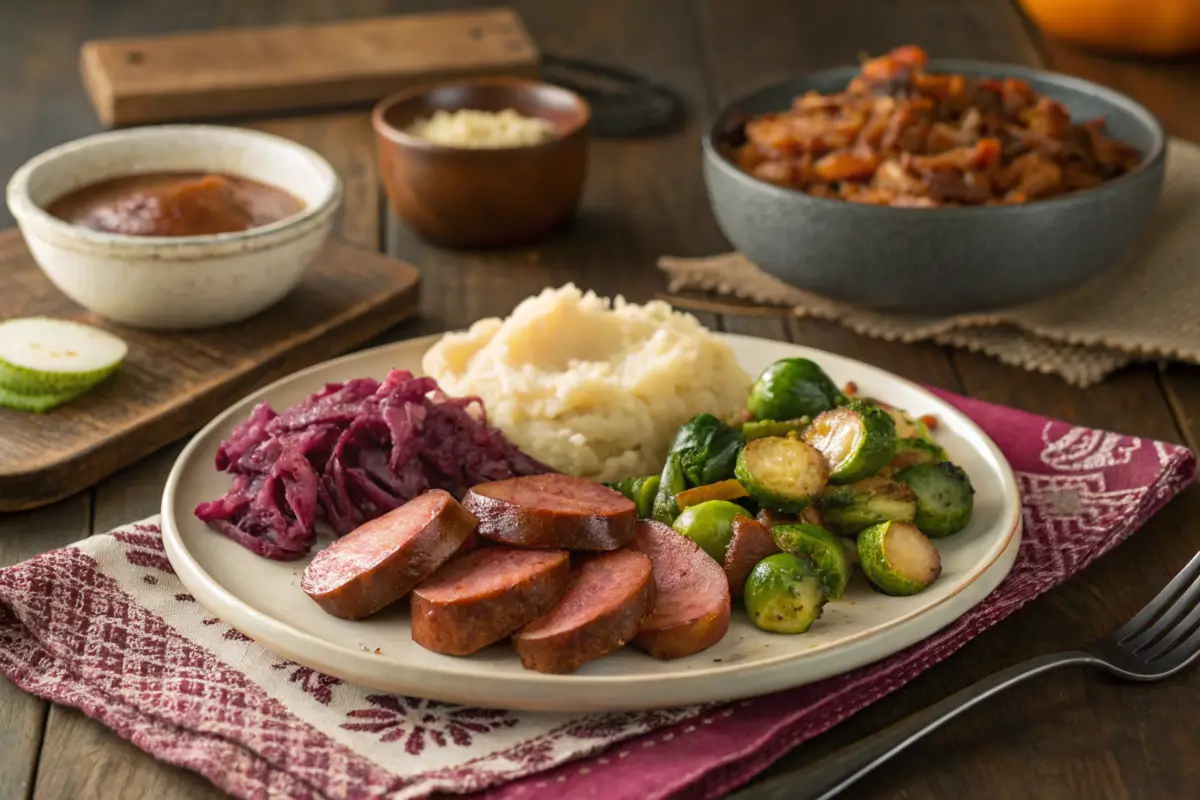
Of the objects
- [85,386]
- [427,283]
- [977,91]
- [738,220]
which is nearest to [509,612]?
[85,386]

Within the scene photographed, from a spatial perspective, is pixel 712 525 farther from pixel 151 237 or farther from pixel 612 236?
pixel 612 236

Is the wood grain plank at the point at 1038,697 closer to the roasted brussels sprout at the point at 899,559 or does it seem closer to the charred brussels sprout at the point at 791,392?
the roasted brussels sprout at the point at 899,559

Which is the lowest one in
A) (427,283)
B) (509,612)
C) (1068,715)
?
(427,283)

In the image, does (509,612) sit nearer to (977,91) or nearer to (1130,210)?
(1130,210)

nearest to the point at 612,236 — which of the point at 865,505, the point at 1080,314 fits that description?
the point at 1080,314

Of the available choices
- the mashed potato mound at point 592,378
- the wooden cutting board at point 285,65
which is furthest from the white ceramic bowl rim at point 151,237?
the wooden cutting board at point 285,65

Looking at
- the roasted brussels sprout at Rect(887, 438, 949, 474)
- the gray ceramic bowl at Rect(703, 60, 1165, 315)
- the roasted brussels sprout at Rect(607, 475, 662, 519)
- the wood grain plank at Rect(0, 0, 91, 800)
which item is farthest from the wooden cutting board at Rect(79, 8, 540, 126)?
the roasted brussels sprout at Rect(887, 438, 949, 474)

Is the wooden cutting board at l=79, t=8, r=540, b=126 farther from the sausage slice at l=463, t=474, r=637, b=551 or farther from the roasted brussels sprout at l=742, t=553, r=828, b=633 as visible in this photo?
the roasted brussels sprout at l=742, t=553, r=828, b=633
